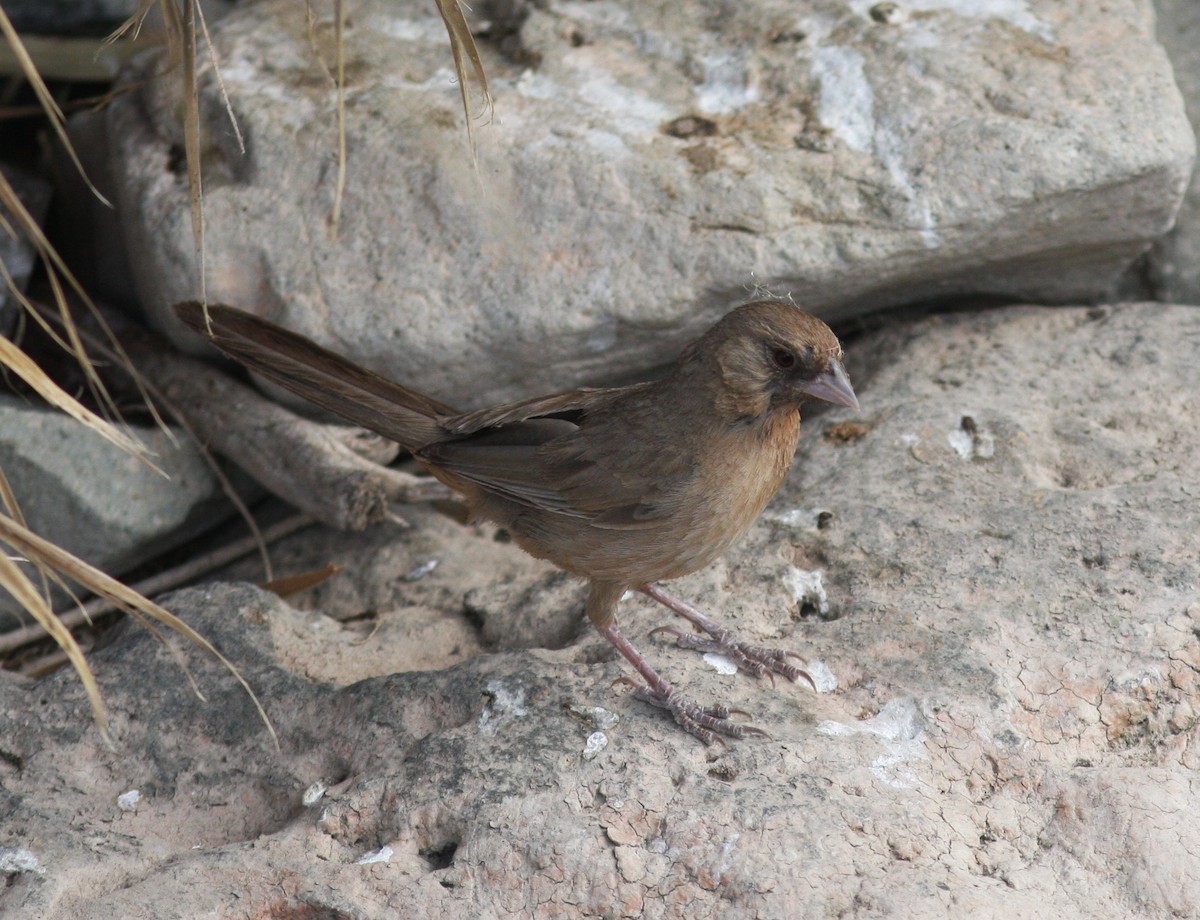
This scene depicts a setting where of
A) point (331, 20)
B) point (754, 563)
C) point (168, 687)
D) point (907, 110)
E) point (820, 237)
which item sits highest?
point (331, 20)

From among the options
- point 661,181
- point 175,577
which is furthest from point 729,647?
point 175,577

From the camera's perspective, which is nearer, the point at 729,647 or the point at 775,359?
the point at 775,359

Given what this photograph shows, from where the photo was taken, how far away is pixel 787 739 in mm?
2984

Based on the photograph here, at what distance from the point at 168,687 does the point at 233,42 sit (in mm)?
2604

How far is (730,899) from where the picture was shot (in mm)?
2576

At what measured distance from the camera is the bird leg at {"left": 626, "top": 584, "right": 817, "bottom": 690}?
3.23 metres

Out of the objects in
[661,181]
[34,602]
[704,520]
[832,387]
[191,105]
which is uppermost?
[191,105]

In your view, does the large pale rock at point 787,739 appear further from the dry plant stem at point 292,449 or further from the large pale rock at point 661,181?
the large pale rock at point 661,181

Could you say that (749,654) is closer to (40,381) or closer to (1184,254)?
(40,381)

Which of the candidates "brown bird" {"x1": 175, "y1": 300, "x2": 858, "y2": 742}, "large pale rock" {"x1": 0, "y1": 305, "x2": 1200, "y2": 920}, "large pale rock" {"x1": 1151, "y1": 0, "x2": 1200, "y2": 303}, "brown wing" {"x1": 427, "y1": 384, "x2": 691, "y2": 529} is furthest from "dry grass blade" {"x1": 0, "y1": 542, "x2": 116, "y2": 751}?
"large pale rock" {"x1": 1151, "y1": 0, "x2": 1200, "y2": 303}

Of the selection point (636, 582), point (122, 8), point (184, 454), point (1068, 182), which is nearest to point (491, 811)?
point (636, 582)

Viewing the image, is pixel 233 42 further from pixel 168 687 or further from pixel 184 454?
pixel 168 687

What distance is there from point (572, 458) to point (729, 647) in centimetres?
70

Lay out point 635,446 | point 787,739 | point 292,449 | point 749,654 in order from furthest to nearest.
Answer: point 292,449
point 635,446
point 749,654
point 787,739
